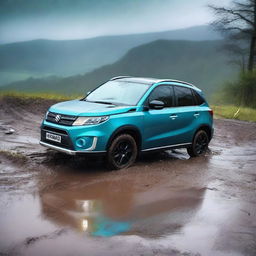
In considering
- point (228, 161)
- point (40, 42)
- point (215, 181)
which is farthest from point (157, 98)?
point (40, 42)

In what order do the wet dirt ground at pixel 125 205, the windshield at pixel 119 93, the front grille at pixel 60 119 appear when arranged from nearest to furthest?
the wet dirt ground at pixel 125 205, the front grille at pixel 60 119, the windshield at pixel 119 93

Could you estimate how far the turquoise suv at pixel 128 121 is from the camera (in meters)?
7.51

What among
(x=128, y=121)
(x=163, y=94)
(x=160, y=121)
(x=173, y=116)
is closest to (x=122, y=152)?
(x=128, y=121)

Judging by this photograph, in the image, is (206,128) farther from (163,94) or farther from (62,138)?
(62,138)

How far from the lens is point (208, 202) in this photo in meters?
6.57

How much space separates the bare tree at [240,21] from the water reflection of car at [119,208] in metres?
39.0

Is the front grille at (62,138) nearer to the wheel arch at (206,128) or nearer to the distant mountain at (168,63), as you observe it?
the wheel arch at (206,128)

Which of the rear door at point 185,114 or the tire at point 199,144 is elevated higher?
the rear door at point 185,114

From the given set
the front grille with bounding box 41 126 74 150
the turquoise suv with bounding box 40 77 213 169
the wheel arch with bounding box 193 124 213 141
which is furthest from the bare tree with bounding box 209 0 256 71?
the front grille with bounding box 41 126 74 150

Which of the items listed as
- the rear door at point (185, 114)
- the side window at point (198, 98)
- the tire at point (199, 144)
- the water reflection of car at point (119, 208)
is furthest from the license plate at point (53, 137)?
the side window at point (198, 98)

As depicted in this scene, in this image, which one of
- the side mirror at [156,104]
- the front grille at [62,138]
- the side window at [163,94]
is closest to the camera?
the front grille at [62,138]

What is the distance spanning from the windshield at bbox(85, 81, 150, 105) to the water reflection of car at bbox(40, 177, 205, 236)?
6.16 feet

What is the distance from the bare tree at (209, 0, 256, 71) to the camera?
43219mm

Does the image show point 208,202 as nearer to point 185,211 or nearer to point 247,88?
point 185,211
